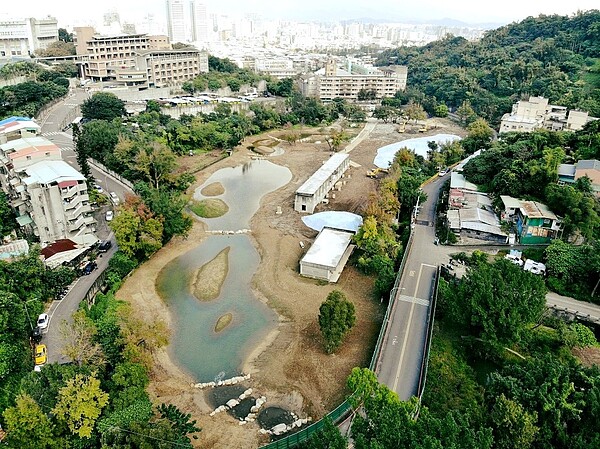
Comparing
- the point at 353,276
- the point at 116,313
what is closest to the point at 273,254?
the point at 353,276

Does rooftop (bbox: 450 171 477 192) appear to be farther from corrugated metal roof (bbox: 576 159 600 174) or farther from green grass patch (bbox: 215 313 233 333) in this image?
green grass patch (bbox: 215 313 233 333)

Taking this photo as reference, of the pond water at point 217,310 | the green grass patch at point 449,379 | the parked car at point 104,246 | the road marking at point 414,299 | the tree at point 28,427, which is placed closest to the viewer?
the tree at point 28,427

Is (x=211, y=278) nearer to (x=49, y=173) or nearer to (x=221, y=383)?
(x=221, y=383)

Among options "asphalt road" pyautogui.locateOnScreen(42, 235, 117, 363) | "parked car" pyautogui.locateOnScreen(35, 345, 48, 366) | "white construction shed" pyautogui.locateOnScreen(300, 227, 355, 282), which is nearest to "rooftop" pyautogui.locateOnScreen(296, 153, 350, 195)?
"white construction shed" pyautogui.locateOnScreen(300, 227, 355, 282)

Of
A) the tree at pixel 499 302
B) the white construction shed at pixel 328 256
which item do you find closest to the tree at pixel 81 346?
the white construction shed at pixel 328 256

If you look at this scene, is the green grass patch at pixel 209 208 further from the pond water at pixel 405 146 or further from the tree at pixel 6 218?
the pond water at pixel 405 146

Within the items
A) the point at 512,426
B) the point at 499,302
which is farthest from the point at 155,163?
the point at 512,426
